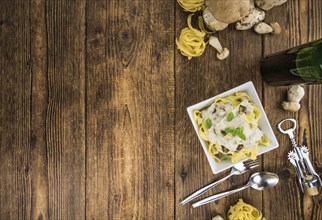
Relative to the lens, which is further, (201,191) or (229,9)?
(201,191)

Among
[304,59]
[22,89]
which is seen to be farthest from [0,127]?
[304,59]

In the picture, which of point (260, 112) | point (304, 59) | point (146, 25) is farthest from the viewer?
point (146, 25)

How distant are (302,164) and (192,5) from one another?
1.70 feet

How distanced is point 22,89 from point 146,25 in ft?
1.26

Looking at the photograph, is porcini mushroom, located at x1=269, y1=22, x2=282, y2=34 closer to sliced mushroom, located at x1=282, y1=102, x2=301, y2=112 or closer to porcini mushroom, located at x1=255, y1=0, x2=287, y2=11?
porcini mushroom, located at x1=255, y1=0, x2=287, y2=11

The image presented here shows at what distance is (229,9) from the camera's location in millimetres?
1043

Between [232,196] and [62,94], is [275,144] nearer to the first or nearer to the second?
[232,196]

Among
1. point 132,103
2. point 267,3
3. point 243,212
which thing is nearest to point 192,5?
point 267,3

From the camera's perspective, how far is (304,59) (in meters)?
0.98

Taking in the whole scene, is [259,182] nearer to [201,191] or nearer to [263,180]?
[263,180]

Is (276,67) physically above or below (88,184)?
above

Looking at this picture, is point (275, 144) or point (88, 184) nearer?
point (275, 144)

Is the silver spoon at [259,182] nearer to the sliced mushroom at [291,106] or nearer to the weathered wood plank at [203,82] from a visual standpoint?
the weathered wood plank at [203,82]

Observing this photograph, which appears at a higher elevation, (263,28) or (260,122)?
(263,28)
